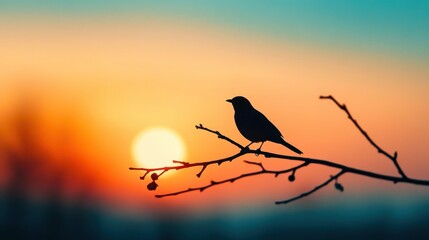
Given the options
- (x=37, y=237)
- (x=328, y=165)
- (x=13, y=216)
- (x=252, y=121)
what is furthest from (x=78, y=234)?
(x=328, y=165)

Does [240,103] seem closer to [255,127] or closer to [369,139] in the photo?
[255,127]

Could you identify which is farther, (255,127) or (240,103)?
(240,103)

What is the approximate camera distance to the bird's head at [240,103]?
1104cm

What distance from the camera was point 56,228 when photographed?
89.8 metres

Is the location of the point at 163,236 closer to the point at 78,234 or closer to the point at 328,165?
the point at 78,234

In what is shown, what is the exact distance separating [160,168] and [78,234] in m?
101

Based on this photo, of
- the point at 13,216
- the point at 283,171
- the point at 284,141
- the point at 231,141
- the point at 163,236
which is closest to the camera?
the point at 283,171

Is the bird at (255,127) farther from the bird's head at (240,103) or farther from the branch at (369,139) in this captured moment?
the branch at (369,139)

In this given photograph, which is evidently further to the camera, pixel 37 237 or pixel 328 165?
pixel 37 237

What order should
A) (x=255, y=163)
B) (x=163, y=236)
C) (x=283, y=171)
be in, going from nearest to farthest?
(x=283, y=171), (x=255, y=163), (x=163, y=236)

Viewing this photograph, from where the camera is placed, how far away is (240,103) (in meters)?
11.1

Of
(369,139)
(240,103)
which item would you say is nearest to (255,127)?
(240,103)

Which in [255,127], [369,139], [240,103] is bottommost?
[369,139]

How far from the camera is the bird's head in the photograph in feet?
36.2
